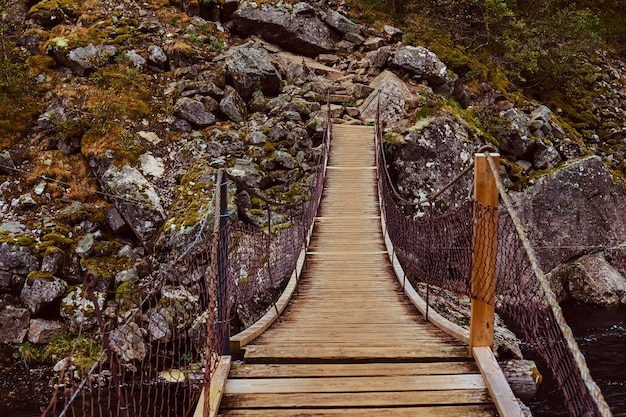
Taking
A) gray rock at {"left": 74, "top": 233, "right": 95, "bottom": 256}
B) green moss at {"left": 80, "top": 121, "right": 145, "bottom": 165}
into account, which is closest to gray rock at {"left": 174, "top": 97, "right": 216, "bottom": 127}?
green moss at {"left": 80, "top": 121, "right": 145, "bottom": 165}

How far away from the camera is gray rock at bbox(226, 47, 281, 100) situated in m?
12.3

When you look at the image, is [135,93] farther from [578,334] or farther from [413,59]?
[578,334]

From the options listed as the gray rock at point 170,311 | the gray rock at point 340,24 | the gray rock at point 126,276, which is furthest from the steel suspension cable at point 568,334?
the gray rock at point 340,24

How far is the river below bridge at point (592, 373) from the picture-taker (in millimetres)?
6594

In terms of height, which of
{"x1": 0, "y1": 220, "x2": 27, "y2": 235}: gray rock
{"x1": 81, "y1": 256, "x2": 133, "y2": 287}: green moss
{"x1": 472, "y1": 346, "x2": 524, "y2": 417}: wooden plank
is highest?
{"x1": 472, "y1": 346, "x2": 524, "y2": 417}: wooden plank

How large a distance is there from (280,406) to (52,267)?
7128 mm

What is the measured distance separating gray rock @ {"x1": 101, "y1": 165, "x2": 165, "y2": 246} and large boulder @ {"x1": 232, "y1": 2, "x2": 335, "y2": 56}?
7.88 m

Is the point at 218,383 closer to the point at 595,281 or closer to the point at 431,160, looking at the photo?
the point at 431,160

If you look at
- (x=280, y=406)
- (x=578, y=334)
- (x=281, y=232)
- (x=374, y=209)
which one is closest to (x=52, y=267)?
(x=281, y=232)

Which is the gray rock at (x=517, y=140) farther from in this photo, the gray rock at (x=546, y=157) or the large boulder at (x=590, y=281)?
the large boulder at (x=590, y=281)

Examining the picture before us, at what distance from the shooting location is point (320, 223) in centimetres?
847

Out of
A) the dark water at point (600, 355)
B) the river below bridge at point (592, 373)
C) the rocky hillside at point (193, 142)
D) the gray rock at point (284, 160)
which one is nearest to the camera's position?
the river below bridge at point (592, 373)

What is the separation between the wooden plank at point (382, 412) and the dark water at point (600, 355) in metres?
4.96

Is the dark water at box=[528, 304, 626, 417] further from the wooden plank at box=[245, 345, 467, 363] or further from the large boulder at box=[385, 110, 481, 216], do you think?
the wooden plank at box=[245, 345, 467, 363]
